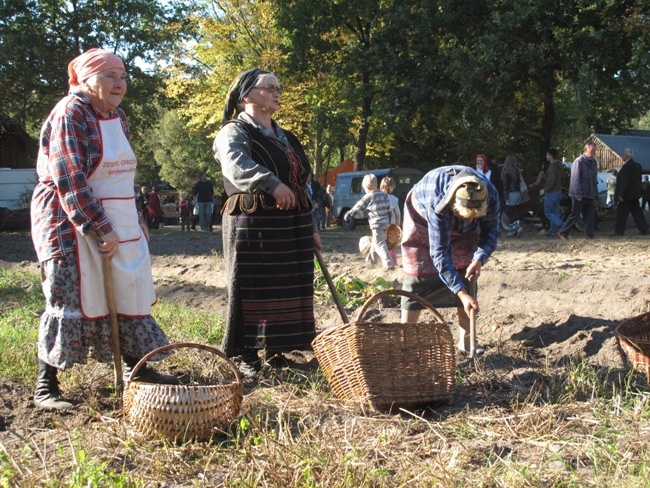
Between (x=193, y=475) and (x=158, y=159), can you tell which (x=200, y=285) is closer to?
(x=193, y=475)

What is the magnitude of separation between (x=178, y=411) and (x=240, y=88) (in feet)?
7.28

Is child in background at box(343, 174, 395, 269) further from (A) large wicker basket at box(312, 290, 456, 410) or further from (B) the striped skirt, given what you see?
(A) large wicker basket at box(312, 290, 456, 410)

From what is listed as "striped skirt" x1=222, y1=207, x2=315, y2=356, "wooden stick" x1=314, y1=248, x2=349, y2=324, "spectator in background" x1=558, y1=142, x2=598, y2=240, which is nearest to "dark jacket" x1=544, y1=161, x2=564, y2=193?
"spectator in background" x1=558, y1=142, x2=598, y2=240

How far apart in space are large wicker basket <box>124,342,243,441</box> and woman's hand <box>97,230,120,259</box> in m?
0.74

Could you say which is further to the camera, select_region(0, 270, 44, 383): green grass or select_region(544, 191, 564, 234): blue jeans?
select_region(544, 191, 564, 234): blue jeans

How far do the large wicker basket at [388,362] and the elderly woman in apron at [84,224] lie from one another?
1.06 metres

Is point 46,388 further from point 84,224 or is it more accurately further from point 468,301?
point 468,301

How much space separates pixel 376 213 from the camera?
10336 millimetres

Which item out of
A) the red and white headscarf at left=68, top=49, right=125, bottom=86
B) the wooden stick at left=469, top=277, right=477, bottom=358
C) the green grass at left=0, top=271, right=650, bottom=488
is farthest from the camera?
the wooden stick at left=469, top=277, right=477, bottom=358

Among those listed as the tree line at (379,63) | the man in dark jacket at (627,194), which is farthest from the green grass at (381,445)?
the tree line at (379,63)

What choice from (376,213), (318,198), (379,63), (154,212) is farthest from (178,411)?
(154,212)

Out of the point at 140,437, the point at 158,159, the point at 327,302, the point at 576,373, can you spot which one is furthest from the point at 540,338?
the point at 158,159

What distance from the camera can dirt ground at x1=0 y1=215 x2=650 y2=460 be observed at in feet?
14.5

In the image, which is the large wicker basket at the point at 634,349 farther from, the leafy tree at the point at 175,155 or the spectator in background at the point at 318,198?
the leafy tree at the point at 175,155
